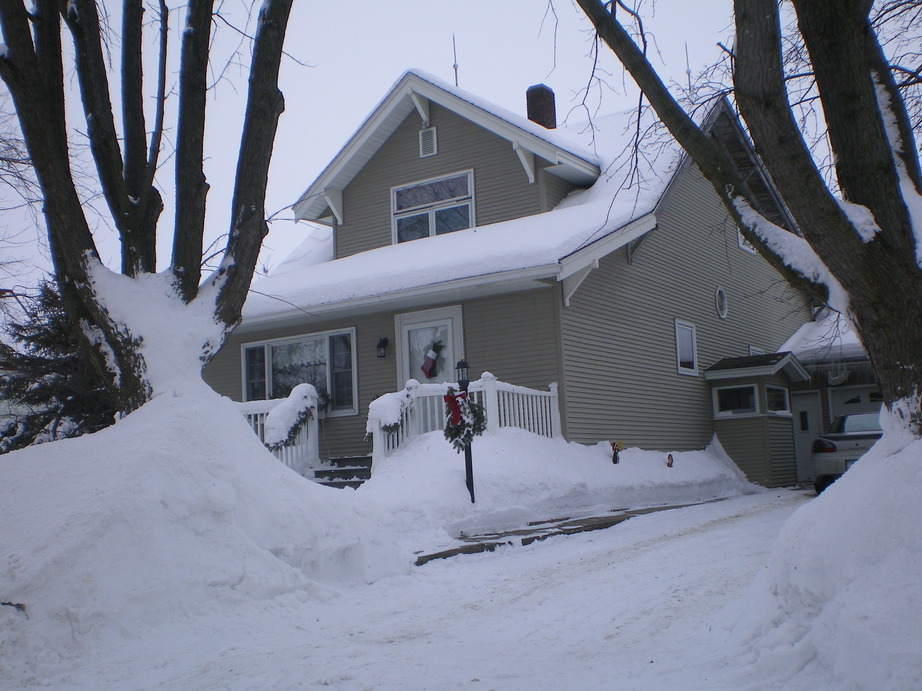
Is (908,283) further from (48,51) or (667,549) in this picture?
(48,51)

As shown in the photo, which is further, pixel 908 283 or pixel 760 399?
pixel 760 399

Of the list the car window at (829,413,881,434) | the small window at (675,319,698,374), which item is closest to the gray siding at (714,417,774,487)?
the small window at (675,319,698,374)

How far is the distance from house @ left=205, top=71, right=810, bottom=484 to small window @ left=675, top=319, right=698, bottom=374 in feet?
0.17

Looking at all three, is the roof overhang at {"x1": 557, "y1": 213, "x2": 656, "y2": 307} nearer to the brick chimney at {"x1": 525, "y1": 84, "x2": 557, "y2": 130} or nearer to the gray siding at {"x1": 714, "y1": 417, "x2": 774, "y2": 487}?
the gray siding at {"x1": 714, "y1": 417, "x2": 774, "y2": 487}

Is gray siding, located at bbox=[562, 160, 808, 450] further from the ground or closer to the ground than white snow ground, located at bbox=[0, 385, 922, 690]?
further from the ground

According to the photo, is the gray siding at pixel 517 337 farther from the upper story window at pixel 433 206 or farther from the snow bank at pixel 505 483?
the upper story window at pixel 433 206

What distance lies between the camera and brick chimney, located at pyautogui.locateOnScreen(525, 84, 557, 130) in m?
21.1

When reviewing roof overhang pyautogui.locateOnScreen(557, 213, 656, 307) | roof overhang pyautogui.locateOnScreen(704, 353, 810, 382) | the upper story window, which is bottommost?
roof overhang pyautogui.locateOnScreen(704, 353, 810, 382)

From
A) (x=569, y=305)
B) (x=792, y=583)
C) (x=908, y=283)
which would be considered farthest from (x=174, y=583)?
(x=569, y=305)

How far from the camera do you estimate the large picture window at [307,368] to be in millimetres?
16047

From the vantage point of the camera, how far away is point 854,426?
1441 centimetres

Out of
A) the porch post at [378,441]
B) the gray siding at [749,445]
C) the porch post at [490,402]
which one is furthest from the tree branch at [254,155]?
the gray siding at [749,445]

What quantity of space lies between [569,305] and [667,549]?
628cm

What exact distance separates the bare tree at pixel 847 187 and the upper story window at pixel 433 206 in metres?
12.2
